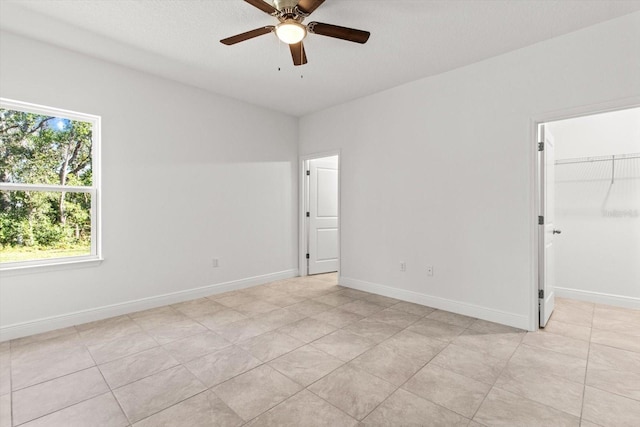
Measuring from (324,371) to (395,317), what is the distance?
1.30m

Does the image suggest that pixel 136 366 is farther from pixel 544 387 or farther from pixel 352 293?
pixel 544 387

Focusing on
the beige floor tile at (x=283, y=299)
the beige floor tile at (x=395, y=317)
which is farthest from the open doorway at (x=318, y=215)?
the beige floor tile at (x=395, y=317)

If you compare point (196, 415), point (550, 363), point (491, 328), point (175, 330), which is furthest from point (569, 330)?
point (175, 330)

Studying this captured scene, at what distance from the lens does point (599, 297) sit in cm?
364

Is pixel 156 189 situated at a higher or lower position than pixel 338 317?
higher

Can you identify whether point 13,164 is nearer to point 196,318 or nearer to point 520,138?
point 196,318

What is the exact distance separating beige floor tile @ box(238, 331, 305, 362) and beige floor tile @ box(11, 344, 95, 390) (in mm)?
1168

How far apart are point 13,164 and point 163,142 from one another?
1313mm

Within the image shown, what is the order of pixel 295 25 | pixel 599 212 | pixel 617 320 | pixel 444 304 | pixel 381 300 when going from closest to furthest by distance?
pixel 295 25, pixel 617 320, pixel 444 304, pixel 599 212, pixel 381 300

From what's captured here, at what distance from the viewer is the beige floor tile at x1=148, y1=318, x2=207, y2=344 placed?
273cm

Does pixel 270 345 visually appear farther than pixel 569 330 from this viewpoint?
No

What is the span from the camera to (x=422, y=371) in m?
A: 2.18

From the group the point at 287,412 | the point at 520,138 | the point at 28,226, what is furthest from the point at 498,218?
the point at 28,226

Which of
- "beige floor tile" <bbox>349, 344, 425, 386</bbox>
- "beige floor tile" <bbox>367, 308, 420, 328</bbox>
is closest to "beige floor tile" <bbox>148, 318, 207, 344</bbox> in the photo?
"beige floor tile" <bbox>349, 344, 425, 386</bbox>
